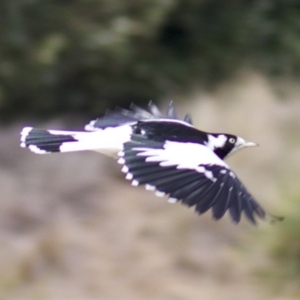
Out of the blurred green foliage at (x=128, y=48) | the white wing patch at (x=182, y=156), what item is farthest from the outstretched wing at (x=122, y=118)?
the blurred green foliage at (x=128, y=48)

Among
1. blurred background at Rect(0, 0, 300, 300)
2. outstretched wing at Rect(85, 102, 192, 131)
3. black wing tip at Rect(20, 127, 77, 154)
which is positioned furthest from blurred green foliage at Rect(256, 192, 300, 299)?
black wing tip at Rect(20, 127, 77, 154)

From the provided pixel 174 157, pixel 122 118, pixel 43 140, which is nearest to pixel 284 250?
pixel 122 118

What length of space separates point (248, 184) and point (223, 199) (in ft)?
8.36

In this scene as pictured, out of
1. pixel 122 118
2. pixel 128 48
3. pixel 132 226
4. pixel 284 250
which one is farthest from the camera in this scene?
pixel 128 48

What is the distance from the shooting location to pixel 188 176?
221 cm

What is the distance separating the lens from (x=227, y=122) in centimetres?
509

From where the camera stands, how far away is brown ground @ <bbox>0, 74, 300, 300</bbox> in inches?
163

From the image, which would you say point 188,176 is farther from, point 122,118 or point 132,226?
point 132,226

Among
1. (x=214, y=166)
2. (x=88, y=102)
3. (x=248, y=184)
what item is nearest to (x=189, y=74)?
(x=88, y=102)

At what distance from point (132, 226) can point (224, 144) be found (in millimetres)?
2161

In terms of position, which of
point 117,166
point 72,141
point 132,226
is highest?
point 117,166

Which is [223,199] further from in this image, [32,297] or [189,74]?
[189,74]

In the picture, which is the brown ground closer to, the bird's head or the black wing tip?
the bird's head

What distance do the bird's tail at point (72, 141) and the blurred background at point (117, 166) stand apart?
1.48m
